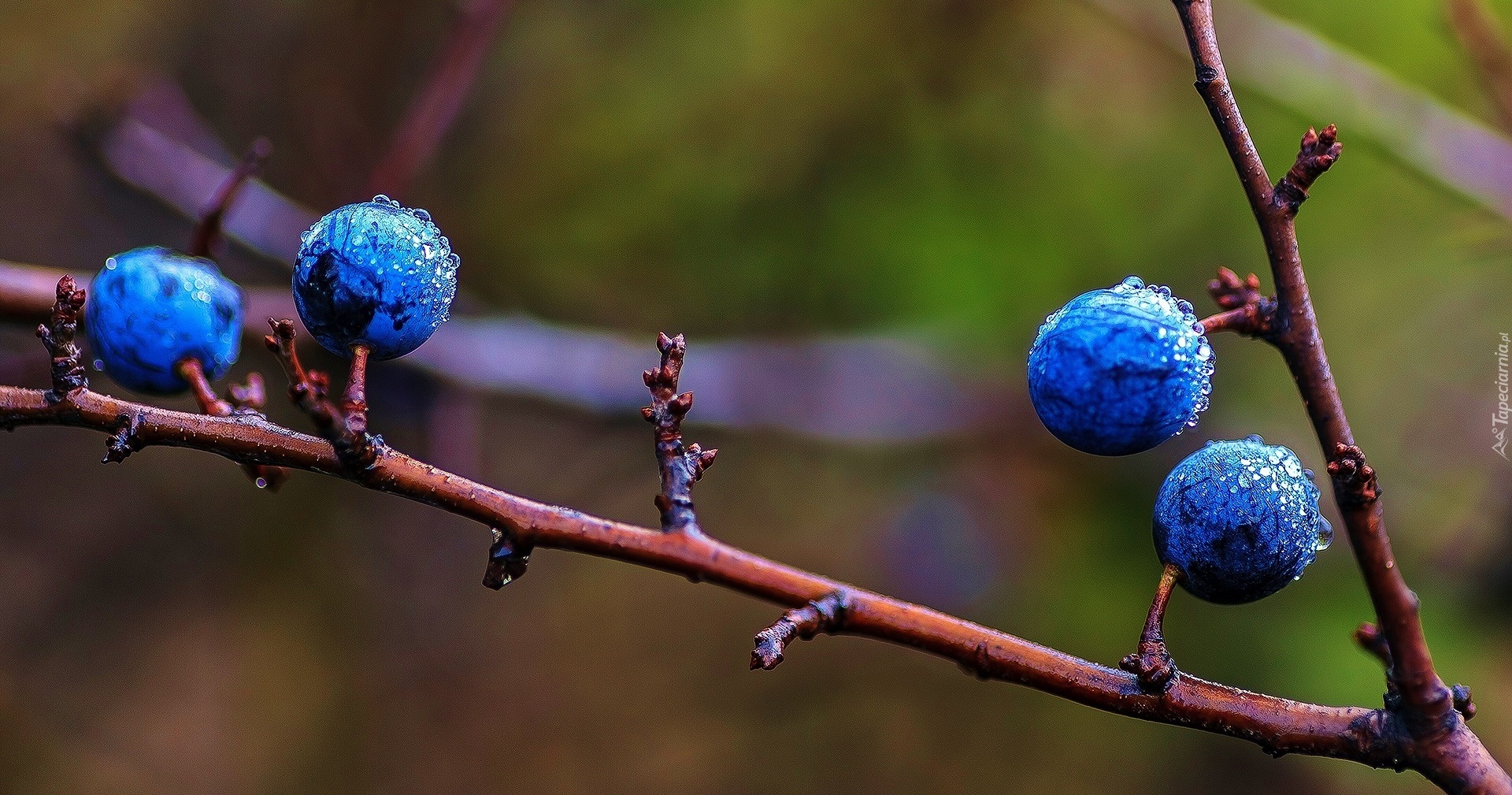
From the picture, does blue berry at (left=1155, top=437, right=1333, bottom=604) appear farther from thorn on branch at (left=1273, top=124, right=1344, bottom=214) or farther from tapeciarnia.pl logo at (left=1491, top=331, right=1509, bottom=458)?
tapeciarnia.pl logo at (left=1491, top=331, right=1509, bottom=458)

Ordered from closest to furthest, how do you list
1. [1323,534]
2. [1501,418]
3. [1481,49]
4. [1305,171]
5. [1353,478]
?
[1353,478] → [1305,171] → [1323,534] → [1481,49] → [1501,418]

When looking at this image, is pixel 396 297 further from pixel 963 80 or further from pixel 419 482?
pixel 963 80

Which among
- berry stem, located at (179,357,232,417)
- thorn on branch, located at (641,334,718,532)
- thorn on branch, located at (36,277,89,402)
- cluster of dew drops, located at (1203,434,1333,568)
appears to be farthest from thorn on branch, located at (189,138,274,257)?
cluster of dew drops, located at (1203,434,1333,568)

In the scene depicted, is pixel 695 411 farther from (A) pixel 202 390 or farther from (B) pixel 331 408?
(B) pixel 331 408

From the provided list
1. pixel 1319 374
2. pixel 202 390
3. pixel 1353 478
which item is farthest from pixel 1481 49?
pixel 202 390

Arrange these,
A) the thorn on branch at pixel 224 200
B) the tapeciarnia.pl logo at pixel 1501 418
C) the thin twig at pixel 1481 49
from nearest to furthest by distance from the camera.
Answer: the thorn on branch at pixel 224 200 → the thin twig at pixel 1481 49 → the tapeciarnia.pl logo at pixel 1501 418

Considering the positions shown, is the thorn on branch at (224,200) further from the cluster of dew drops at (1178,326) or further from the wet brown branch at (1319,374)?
the wet brown branch at (1319,374)

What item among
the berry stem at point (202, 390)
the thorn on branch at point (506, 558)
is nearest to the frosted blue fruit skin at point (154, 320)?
the berry stem at point (202, 390)
